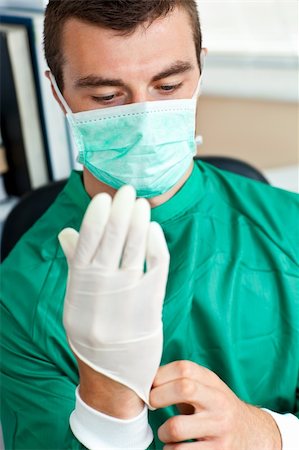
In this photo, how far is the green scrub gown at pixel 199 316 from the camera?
97cm

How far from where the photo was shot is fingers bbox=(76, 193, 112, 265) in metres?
0.60

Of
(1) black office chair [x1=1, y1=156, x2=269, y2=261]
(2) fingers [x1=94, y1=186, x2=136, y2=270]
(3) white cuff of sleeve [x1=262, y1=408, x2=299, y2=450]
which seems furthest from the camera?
(1) black office chair [x1=1, y1=156, x2=269, y2=261]

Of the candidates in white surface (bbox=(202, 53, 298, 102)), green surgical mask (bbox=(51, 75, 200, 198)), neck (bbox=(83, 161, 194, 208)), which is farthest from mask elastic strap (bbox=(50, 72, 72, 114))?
white surface (bbox=(202, 53, 298, 102))

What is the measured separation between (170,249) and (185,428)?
35cm

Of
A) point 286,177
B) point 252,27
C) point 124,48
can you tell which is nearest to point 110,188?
point 124,48

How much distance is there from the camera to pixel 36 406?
0.95m

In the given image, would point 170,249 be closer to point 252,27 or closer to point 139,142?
point 139,142

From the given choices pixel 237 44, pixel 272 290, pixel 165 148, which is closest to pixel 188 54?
pixel 165 148

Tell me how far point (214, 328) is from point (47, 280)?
11.2 inches

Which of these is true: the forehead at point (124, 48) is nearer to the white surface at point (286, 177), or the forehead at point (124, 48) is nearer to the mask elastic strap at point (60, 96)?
the mask elastic strap at point (60, 96)

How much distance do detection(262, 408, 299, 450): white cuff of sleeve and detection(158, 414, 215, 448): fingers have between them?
135 mm

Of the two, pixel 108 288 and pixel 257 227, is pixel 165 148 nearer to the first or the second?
pixel 257 227

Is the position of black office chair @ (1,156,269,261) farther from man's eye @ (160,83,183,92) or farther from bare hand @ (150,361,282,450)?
bare hand @ (150,361,282,450)

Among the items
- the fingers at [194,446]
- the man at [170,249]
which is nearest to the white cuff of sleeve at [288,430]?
the man at [170,249]
